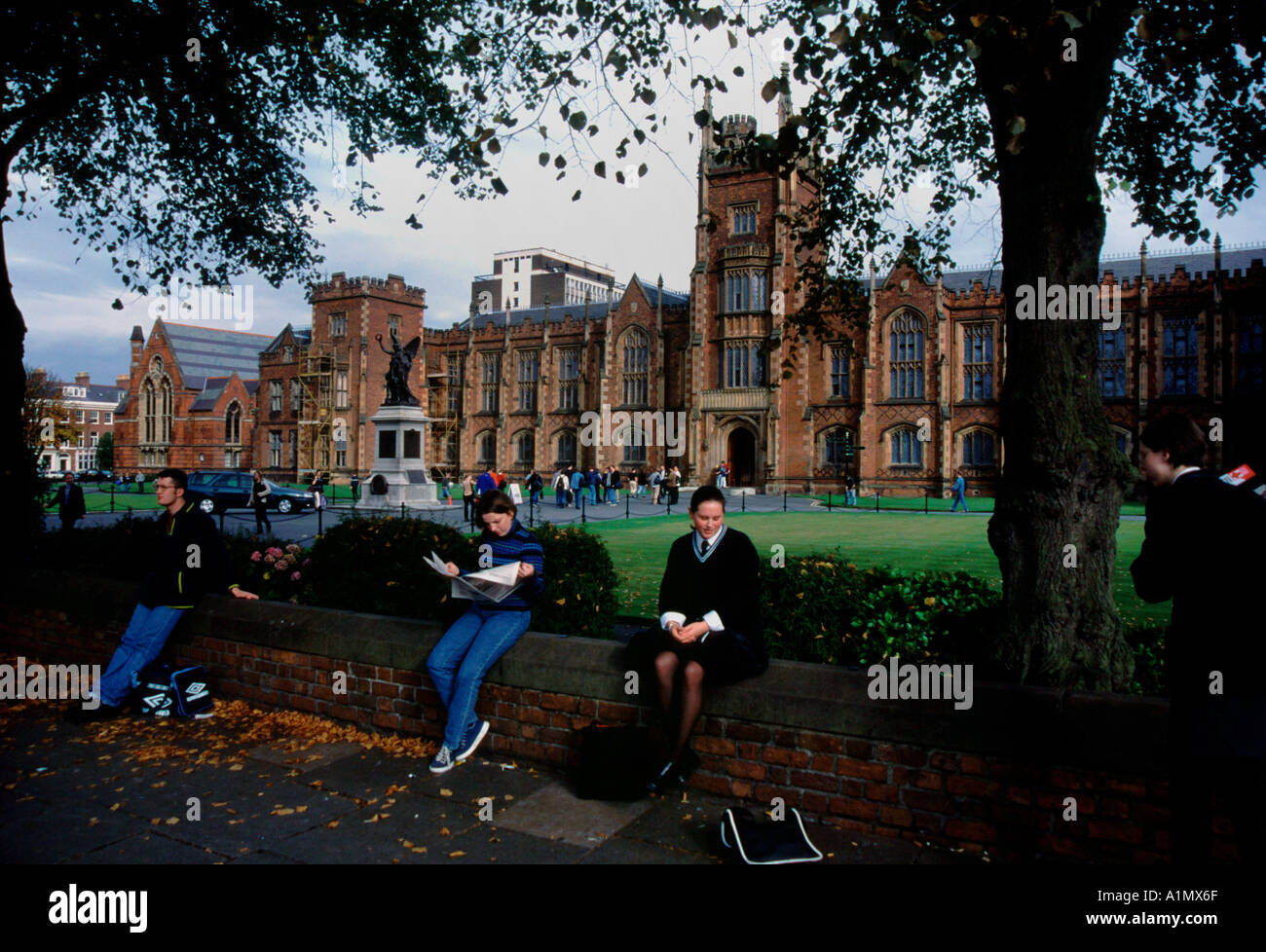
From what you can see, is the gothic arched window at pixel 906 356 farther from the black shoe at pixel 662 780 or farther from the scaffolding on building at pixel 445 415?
the black shoe at pixel 662 780

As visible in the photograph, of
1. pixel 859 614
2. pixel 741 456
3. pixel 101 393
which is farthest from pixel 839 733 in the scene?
pixel 101 393

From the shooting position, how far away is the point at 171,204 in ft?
38.3

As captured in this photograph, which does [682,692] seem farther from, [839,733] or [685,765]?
[839,733]

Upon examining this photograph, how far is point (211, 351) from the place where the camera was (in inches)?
3098

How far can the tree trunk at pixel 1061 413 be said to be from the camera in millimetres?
4238

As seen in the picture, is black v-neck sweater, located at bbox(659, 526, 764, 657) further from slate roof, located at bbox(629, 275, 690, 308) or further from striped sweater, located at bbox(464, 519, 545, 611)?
slate roof, located at bbox(629, 275, 690, 308)

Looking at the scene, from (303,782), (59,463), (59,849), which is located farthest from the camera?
(59,463)

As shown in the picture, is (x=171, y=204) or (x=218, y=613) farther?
(x=171, y=204)

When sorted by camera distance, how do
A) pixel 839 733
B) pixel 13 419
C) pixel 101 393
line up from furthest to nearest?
pixel 101 393 < pixel 13 419 < pixel 839 733

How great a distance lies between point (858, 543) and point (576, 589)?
13.0 meters

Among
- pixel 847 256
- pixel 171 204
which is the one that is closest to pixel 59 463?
pixel 171 204

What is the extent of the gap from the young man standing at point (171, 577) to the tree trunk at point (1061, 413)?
5.56m
